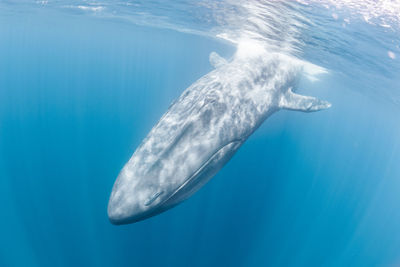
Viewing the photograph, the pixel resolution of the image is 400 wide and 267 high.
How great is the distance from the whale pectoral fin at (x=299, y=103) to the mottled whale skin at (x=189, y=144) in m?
1.92

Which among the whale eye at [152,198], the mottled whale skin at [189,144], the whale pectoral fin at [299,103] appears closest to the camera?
the whale eye at [152,198]

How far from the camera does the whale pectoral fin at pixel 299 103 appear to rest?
32.7ft

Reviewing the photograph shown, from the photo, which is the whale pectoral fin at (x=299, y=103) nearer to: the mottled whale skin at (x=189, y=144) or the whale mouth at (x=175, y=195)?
the mottled whale skin at (x=189, y=144)

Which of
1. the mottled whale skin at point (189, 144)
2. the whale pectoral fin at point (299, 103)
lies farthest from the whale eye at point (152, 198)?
the whale pectoral fin at point (299, 103)

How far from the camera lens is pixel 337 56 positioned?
18812mm

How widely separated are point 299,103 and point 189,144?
653cm

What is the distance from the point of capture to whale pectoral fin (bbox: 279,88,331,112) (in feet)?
32.7

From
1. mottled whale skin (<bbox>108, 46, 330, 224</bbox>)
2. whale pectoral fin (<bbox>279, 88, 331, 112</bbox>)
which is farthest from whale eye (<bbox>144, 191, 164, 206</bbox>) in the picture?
whale pectoral fin (<bbox>279, 88, 331, 112</bbox>)

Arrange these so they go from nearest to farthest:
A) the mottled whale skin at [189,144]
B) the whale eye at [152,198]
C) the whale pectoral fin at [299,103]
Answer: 1. the whale eye at [152,198]
2. the mottled whale skin at [189,144]
3. the whale pectoral fin at [299,103]

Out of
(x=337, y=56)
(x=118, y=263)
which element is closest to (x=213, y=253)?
(x=118, y=263)

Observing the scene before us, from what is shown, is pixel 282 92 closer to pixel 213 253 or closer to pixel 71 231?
pixel 213 253

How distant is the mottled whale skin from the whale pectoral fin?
6.30 ft

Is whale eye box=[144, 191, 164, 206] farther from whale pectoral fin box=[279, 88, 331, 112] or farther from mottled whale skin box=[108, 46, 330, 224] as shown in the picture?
whale pectoral fin box=[279, 88, 331, 112]

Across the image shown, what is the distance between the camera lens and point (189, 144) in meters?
5.45
